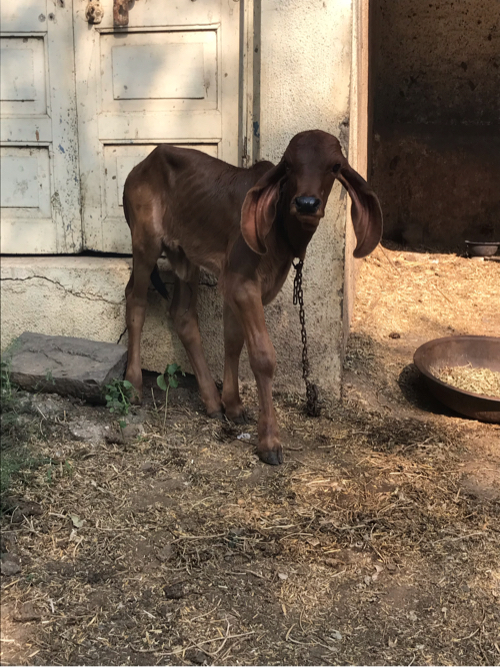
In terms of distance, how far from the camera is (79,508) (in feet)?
10.8

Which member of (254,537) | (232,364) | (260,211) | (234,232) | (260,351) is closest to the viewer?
(254,537)

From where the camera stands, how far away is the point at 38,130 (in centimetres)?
482

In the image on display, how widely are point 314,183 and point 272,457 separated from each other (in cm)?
148

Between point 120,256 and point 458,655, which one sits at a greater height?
point 120,256

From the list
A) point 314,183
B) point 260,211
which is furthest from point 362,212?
point 260,211

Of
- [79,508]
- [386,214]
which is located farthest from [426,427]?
[386,214]

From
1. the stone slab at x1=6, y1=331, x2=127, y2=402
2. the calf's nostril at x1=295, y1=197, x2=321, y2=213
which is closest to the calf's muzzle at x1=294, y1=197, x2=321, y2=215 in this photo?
the calf's nostril at x1=295, y1=197, x2=321, y2=213

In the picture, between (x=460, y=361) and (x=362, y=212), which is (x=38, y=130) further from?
(x=460, y=361)

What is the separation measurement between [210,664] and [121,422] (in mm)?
1871

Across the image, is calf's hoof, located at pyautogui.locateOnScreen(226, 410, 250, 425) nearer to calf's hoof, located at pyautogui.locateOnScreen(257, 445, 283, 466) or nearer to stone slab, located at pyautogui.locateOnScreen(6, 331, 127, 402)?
calf's hoof, located at pyautogui.locateOnScreen(257, 445, 283, 466)

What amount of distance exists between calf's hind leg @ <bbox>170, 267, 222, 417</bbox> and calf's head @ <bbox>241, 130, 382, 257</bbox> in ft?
3.68

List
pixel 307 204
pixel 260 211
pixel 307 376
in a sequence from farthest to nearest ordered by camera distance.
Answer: pixel 307 376
pixel 260 211
pixel 307 204

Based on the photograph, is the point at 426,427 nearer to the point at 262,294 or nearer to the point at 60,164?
the point at 262,294

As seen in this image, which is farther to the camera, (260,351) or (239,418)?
(239,418)
